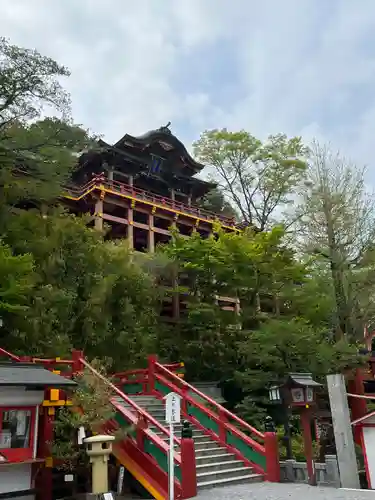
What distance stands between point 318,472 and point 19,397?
231 inches

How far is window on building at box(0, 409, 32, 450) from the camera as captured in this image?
7.93 meters

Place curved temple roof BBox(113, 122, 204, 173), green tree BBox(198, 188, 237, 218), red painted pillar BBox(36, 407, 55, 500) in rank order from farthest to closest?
green tree BBox(198, 188, 237, 218) < curved temple roof BBox(113, 122, 204, 173) < red painted pillar BBox(36, 407, 55, 500)

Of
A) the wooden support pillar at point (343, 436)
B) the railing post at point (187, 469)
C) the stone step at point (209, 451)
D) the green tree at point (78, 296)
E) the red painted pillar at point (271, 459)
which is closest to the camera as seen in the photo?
the railing post at point (187, 469)

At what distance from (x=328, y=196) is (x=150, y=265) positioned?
7734 mm

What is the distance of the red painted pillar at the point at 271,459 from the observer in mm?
8922

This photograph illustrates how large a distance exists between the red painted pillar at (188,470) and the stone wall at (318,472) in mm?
2463

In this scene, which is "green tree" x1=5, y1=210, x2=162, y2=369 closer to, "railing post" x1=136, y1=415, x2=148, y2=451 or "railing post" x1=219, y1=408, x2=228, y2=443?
"railing post" x1=136, y1=415, x2=148, y2=451

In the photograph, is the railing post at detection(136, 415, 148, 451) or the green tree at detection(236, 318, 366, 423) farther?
the green tree at detection(236, 318, 366, 423)

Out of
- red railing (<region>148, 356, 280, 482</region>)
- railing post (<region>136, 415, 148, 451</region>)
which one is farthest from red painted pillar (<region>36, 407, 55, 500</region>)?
red railing (<region>148, 356, 280, 482</region>)

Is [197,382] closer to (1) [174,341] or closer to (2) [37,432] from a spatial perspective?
(1) [174,341]

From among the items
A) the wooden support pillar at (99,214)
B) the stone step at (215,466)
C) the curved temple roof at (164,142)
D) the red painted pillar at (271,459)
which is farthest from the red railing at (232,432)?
the curved temple roof at (164,142)

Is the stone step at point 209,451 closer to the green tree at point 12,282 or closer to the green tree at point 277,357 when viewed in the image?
the green tree at point 277,357

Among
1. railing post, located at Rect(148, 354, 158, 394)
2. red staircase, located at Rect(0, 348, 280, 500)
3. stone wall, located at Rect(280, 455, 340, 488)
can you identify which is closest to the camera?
red staircase, located at Rect(0, 348, 280, 500)

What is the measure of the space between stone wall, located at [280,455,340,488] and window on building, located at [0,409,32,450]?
5091 mm
